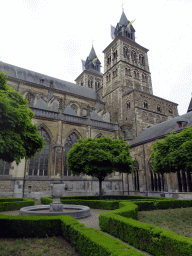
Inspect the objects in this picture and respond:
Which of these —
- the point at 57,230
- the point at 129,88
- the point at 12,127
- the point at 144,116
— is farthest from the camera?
the point at 129,88

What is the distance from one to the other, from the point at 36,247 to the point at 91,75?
48292 mm

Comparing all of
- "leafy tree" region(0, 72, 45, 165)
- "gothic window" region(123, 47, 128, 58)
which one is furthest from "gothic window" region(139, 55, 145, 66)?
"leafy tree" region(0, 72, 45, 165)

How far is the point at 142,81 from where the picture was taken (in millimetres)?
39062

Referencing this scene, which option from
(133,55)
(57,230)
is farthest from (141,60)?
(57,230)

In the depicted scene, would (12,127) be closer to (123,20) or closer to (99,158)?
(99,158)

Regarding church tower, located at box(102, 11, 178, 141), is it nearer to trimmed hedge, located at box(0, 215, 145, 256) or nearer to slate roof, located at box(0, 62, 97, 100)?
slate roof, located at box(0, 62, 97, 100)

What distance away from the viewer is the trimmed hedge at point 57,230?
4.78 metres

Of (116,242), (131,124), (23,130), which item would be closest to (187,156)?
(116,242)

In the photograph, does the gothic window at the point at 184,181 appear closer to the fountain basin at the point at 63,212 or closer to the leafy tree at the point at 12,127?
the fountain basin at the point at 63,212

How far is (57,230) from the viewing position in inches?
270

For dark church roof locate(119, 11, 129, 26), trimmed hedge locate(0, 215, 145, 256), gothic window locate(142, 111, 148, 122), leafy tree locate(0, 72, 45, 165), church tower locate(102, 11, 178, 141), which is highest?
dark church roof locate(119, 11, 129, 26)

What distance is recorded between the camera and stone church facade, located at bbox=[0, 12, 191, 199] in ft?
65.2

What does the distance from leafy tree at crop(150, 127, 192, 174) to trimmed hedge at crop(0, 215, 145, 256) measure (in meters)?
6.74

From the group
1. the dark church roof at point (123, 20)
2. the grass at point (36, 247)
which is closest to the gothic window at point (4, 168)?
the grass at point (36, 247)
